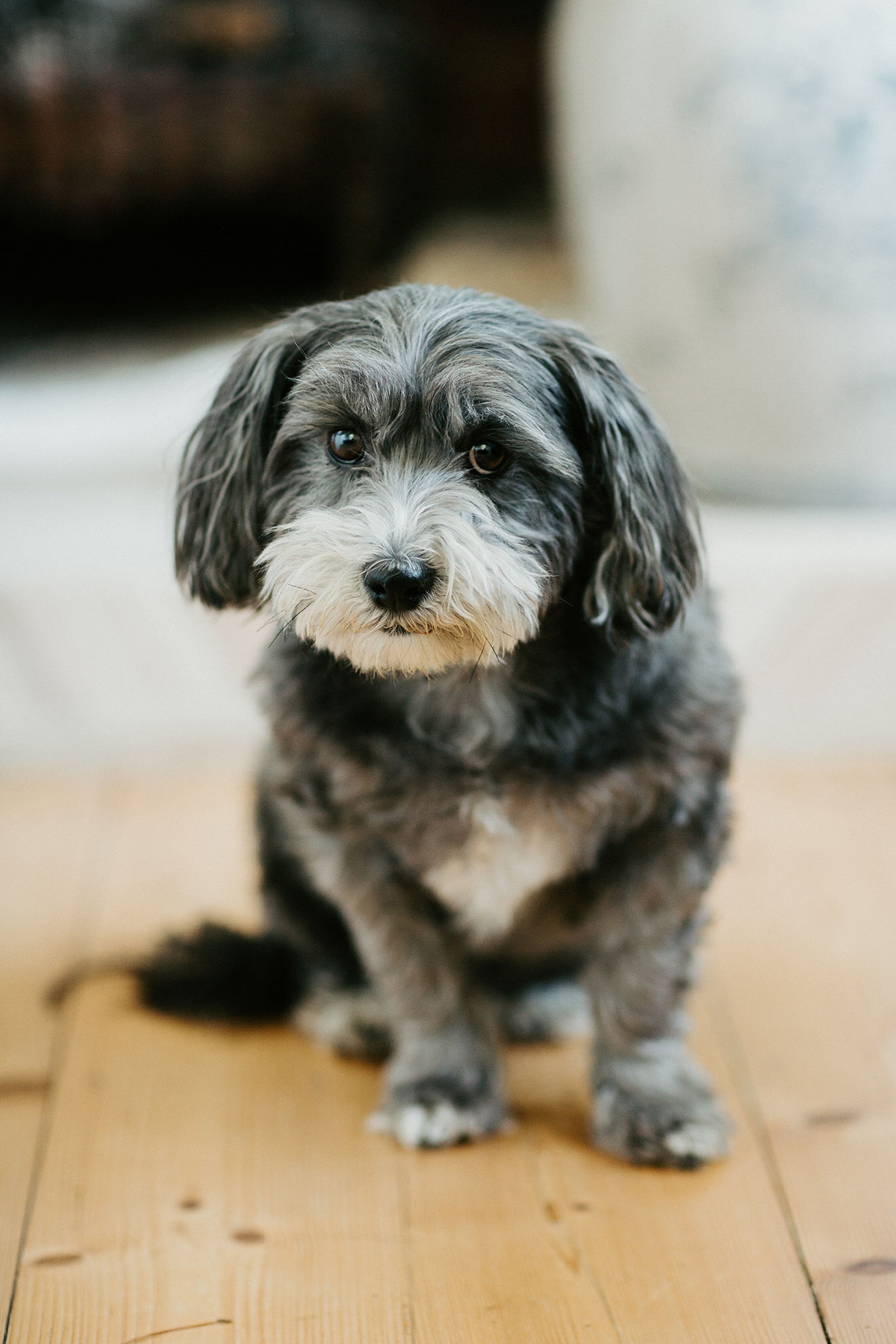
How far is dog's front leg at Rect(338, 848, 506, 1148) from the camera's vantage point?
1365 millimetres

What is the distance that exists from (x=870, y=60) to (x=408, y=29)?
5.40 ft

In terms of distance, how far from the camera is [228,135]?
8.65ft

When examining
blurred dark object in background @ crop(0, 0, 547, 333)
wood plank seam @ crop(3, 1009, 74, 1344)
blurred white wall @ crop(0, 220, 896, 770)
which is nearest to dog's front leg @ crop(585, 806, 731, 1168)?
wood plank seam @ crop(3, 1009, 74, 1344)

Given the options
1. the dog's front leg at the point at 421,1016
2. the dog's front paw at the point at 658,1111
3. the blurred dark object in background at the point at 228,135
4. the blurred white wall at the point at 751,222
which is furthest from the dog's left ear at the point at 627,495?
the blurred dark object in background at the point at 228,135

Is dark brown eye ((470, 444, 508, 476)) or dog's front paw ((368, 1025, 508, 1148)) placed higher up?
dark brown eye ((470, 444, 508, 476))

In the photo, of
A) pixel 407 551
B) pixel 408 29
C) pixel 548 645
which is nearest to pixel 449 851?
pixel 548 645

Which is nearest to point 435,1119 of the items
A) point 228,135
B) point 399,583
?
point 399,583

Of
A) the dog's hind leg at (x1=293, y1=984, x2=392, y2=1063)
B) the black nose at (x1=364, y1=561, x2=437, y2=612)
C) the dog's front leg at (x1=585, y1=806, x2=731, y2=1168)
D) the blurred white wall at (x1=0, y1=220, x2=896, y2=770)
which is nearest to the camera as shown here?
the black nose at (x1=364, y1=561, x2=437, y2=612)

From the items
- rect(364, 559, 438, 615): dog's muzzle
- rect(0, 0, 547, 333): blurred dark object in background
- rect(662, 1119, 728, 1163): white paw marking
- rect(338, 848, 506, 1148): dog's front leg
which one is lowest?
rect(662, 1119, 728, 1163): white paw marking

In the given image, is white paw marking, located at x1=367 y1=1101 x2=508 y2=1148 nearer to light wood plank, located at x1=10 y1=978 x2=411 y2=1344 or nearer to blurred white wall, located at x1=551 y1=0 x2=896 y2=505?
light wood plank, located at x1=10 y1=978 x2=411 y2=1344

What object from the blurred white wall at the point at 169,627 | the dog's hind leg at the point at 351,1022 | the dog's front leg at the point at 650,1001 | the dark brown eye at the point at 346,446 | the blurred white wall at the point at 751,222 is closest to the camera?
the dark brown eye at the point at 346,446

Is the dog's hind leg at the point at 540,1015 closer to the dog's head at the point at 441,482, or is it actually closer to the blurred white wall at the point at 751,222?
the dog's head at the point at 441,482

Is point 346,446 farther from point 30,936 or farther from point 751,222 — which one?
point 751,222

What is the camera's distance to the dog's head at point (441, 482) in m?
1.11
